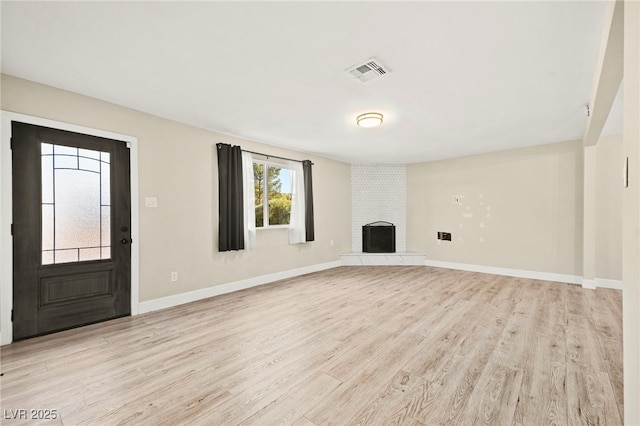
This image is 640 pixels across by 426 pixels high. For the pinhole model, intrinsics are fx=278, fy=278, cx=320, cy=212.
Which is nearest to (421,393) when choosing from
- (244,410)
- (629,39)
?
(244,410)

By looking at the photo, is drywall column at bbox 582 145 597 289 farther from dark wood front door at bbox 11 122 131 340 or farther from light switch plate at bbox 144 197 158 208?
dark wood front door at bbox 11 122 131 340

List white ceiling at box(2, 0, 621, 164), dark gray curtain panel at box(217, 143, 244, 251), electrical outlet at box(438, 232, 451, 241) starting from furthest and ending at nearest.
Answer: electrical outlet at box(438, 232, 451, 241)
dark gray curtain panel at box(217, 143, 244, 251)
white ceiling at box(2, 0, 621, 164)

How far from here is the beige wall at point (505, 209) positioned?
4.88m

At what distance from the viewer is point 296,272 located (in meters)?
5.46

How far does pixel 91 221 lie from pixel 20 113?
3.85 feet

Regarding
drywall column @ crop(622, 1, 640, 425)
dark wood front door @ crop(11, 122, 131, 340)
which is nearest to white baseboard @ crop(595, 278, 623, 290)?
drywall column @ crop(622, 1, 640, 425)

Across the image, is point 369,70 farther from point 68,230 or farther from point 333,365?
point 68,230

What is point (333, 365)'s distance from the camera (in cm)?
217

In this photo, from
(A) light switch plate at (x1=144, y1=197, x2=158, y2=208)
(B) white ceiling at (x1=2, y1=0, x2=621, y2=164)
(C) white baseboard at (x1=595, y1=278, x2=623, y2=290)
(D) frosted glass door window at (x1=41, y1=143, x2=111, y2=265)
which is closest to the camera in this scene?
(B) white ceiling at (x1=2, y1=0, x2=621, y2=164)

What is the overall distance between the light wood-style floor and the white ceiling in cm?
247

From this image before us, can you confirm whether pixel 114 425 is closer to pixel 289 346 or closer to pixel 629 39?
pixel 289 346

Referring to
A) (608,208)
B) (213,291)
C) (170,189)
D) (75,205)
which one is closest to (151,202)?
(170,189)

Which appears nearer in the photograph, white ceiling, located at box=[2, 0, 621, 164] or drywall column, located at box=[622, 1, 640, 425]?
drywall column, located at box=[622, 1, 640, 425]

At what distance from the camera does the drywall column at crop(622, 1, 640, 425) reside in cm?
101
